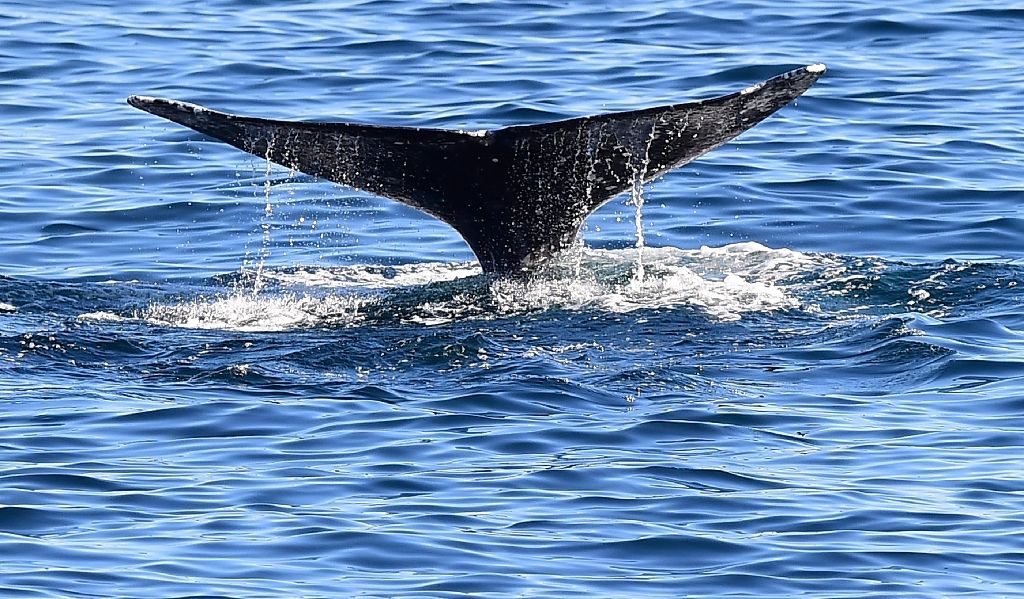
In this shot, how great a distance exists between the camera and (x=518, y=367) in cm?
943

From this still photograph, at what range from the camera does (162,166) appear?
1636 centimetres

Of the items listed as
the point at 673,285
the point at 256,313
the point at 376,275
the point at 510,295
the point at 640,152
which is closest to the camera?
the point at 640,152

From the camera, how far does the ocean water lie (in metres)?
7.22

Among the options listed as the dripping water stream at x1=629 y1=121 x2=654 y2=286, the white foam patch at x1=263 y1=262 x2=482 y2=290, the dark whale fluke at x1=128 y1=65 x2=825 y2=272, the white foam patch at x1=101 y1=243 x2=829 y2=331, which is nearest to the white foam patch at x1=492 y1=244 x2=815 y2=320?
the white foam patch at x1=101 y1=243 x2=829 y2=331

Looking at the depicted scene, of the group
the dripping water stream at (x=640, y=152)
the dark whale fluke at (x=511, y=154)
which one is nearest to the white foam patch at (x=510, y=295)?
the dark whale fluke at (x=511, y=154)

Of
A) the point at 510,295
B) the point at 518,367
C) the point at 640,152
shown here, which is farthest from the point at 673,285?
the point at 518,367

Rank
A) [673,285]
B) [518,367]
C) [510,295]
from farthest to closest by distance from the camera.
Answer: [673,285] < [510,295] < [518,367]

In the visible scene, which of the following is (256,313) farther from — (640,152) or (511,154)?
(640,152)

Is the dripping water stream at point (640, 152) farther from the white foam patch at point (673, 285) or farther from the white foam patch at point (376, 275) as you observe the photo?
the white foam patch at point (376, 275)

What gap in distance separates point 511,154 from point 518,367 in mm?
1086

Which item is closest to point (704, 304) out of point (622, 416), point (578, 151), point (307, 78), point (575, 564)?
point (578, 151)

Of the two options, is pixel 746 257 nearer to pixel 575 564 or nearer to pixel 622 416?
pixel 622 416

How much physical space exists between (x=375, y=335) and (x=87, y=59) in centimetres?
1114

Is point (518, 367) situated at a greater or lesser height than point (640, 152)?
lesser
